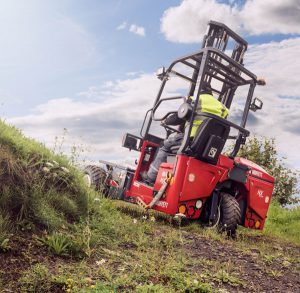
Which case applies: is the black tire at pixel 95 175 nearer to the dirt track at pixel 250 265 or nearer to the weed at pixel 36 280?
the dirt track at pixel 250 265

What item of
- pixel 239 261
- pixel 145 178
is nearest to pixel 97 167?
pixel 145 178

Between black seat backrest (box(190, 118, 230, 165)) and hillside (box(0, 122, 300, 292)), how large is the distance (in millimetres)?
1323

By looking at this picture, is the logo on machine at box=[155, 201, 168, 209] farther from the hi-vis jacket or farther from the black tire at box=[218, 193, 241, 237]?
the hi-vis jacket

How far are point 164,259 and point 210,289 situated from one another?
0.92 m

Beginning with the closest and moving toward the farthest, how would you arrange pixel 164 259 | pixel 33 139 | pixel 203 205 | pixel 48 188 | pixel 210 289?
pixel 210 289, pixel 164 259, pixel 48 188, pixel 33 139, pixel 203 205

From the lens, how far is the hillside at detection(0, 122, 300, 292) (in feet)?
11.7

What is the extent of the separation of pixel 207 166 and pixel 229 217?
0.90 metres

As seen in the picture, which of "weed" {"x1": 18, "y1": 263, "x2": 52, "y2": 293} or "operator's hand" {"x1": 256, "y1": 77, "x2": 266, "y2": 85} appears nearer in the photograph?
"weed" {"x1": 18, "y1": 263, "x2": 52, "y2": 293}

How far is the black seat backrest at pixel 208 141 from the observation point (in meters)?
6.90

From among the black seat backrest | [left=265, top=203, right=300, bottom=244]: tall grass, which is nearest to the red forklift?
the black seat backrest

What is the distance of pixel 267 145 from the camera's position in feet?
61.3

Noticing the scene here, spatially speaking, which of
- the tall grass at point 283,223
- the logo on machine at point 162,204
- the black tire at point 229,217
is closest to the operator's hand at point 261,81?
the black tire at point 229,217

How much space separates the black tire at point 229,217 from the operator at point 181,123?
128cm

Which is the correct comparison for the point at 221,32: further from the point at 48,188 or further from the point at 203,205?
the point at 48,188
